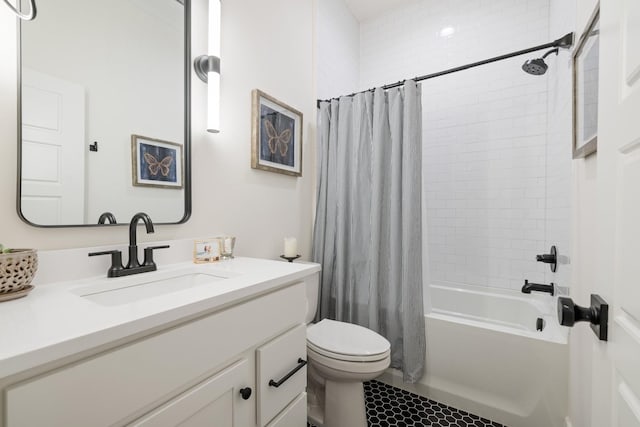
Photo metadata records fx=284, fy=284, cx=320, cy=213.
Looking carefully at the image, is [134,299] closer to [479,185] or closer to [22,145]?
[22,145]

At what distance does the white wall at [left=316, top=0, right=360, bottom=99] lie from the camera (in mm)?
2167

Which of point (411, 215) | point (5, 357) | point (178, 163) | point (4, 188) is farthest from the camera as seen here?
point (411, 215)

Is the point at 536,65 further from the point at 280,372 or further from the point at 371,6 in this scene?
the point at 280,372

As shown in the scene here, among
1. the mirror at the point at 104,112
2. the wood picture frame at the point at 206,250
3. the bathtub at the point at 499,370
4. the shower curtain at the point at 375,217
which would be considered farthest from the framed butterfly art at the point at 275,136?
the bathtub at the point at 499,370

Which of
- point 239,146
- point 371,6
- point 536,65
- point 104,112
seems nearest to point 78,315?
point 104,112

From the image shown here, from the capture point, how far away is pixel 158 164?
113 cm

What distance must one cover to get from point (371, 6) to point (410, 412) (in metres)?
3.17

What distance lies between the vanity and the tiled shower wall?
183 centimetres

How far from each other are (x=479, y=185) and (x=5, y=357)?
105 inches

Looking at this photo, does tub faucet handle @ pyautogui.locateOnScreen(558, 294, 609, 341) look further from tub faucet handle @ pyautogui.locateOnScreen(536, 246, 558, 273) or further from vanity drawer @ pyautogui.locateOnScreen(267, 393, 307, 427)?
tub faucet handle @ pyautogui.locateOnScreen(536, 246, 558, 273)

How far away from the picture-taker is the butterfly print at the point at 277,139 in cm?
163

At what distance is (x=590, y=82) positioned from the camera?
1.10 meters

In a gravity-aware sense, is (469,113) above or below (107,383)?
above

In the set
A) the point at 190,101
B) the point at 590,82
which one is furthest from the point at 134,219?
the point at 590,82
